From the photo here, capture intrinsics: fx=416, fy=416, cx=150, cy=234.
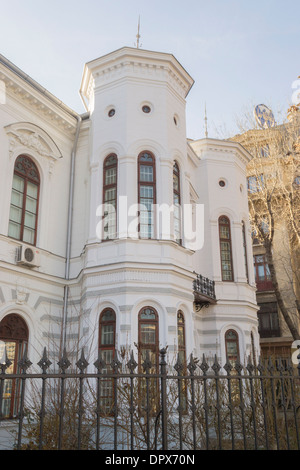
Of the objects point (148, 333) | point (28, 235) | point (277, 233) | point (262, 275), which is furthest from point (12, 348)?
point (277, 233)

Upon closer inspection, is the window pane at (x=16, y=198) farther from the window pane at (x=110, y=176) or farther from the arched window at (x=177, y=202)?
the arched window at (x=177, y=202)

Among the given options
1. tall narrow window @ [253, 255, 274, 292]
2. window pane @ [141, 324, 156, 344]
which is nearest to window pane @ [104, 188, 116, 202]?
window pane @ [141, 324, 156, 344]

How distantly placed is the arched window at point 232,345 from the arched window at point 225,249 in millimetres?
2586

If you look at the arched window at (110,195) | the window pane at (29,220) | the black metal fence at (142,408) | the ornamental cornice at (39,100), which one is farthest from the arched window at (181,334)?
the ornamental cornice at (39,100)

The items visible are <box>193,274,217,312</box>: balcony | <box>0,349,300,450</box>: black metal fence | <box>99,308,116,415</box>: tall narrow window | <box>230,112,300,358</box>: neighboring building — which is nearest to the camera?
<box>0,349,300,450</box>: black metal fence

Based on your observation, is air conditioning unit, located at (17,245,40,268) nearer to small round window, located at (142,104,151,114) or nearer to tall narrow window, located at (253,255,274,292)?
small round window, located at (142,104,151,114)

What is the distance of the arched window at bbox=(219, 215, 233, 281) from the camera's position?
65.2ft

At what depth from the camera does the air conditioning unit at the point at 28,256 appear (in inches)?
534

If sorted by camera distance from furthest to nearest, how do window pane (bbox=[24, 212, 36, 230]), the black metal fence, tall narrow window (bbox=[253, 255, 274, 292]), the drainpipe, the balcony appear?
1. tall narrow window (bbox=[253, 255, 274, 292])
2. the balcony
3. the drainpipe
4. window pane (bbox=[24, 212, 36, 230])
5. the black metal fence

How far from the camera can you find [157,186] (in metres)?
14.9

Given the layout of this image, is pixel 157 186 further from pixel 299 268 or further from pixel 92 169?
pixel 299 268

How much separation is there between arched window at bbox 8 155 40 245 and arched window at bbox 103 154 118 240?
256cm

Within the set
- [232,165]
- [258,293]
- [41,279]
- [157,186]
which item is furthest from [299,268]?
[41,279]

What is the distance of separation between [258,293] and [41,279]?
19426 mm
